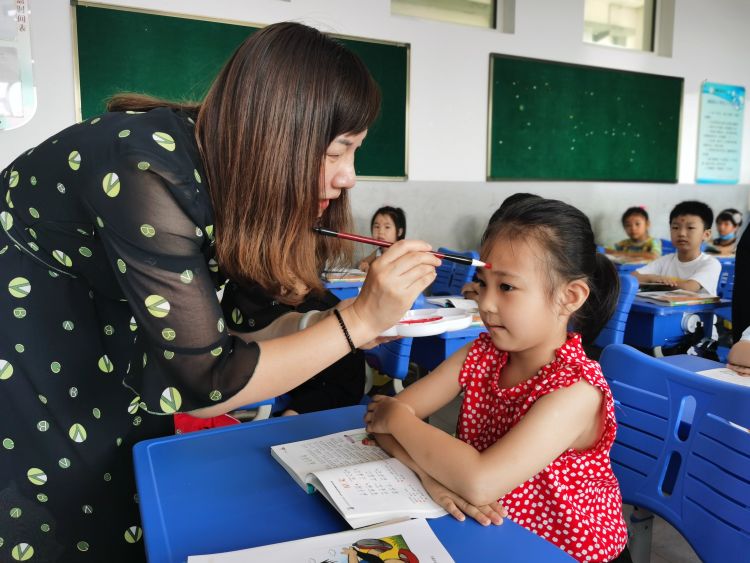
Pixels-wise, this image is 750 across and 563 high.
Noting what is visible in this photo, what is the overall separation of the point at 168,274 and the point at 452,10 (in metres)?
4.88

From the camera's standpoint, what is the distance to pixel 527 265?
1.15 m

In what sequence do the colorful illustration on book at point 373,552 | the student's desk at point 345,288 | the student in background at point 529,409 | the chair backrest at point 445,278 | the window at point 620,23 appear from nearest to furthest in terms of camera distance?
the colorful illustration on book at point 373,552, the student in background at point 529,409, the student's desk at point 345,288, the chair backrest at point 445,278, the window at point 620,23

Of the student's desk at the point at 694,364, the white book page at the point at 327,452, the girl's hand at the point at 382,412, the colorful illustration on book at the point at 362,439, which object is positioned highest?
the girl's hand at the point at 382,412

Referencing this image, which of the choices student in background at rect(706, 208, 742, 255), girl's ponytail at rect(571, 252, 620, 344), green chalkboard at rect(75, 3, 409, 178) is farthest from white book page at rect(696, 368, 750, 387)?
student in background at rect(706, 208, 742, 255)

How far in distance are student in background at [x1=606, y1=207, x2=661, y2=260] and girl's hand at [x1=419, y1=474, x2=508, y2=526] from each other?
512 centimetres

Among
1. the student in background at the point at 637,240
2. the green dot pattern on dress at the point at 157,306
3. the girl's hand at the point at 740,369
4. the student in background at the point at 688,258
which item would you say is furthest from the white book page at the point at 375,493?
the student in background at the point at 637,240

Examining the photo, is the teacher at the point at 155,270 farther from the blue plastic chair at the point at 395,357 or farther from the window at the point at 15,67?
the window at the point at 15,67

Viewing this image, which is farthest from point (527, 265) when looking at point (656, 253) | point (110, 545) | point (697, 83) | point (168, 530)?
point (697, 83)

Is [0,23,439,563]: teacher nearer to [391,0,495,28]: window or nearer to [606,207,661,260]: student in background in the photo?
[391,0,495,28]: window

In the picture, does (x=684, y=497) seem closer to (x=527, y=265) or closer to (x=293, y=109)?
(x=527, y=265)

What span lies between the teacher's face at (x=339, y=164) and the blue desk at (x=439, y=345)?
1.37 metres

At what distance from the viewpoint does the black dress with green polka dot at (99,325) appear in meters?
0.77

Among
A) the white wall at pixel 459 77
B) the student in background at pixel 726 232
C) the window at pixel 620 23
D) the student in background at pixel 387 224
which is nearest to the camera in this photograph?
the white wall at pixel 459 77

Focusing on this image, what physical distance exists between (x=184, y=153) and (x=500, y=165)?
4745mm
